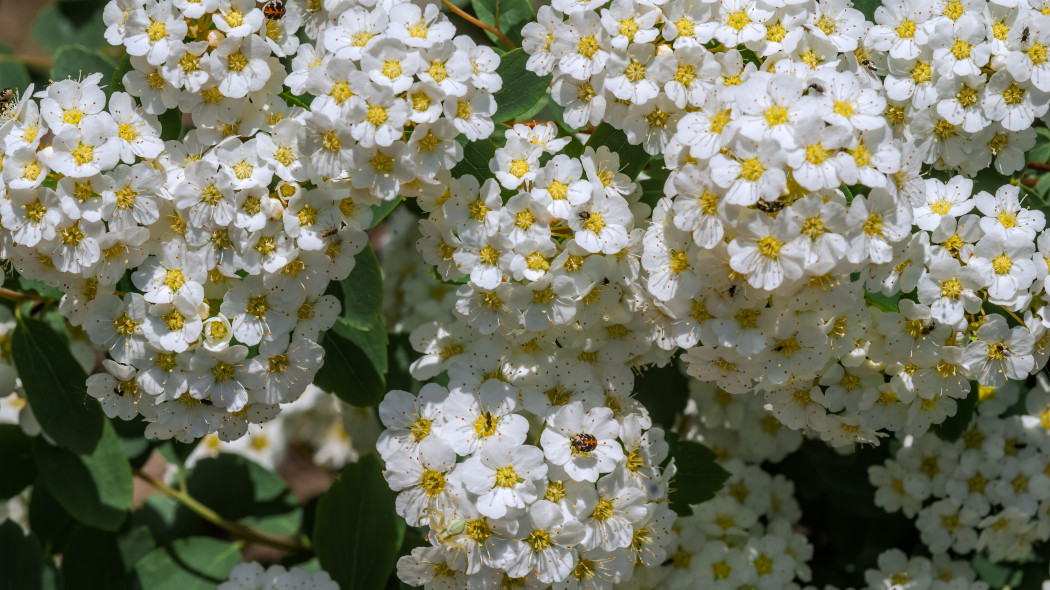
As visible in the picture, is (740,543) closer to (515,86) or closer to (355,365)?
(355,365)

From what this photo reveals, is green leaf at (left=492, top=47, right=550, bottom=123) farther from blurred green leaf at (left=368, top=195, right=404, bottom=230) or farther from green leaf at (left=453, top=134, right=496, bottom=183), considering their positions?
blurred green leaf at (left=368, top=195, right=404, bottom=230)

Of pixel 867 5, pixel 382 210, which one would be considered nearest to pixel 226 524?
pixel 382 210

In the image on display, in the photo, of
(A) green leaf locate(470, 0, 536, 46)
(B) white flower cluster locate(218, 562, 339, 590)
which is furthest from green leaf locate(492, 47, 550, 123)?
(B) white flower cluster locate(218, 562, 339, 590)

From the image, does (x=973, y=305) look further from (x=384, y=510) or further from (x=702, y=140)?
(x=384, y=510)

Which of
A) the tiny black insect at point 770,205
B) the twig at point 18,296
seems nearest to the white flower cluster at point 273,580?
the twig at point 18,296

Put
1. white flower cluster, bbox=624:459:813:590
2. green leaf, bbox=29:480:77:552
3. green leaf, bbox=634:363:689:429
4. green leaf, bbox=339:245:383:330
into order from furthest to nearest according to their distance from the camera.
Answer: green leaf, bbox=29:480:77:552, green leaf, bbox=634:363:689:429, white flower cluster, bbox=624:459:813:590, green leaf, bbox=339:245:383:330

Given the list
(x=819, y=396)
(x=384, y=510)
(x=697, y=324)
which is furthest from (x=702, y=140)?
(x=384, y=510)
